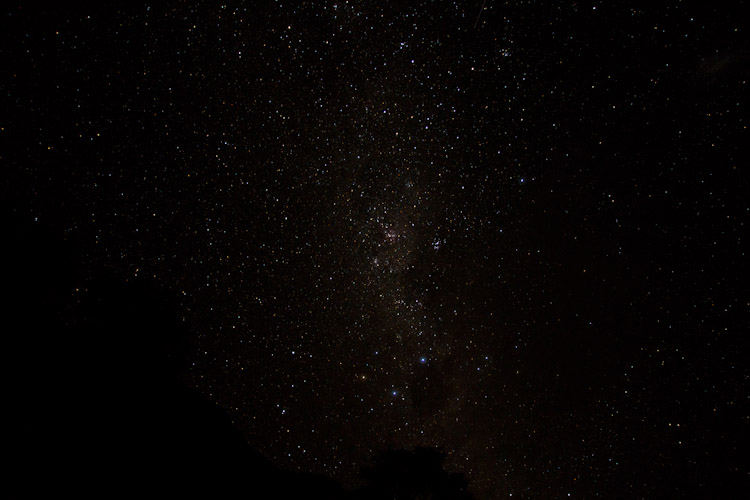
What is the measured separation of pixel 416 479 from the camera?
8977 mm

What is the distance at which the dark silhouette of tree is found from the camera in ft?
29.3

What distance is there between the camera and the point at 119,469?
3588 millimetres

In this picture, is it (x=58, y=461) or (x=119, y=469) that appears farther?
(x=119, y=469)

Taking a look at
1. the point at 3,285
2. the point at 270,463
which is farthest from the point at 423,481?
the point at 3,285

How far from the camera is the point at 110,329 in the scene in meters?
7.18

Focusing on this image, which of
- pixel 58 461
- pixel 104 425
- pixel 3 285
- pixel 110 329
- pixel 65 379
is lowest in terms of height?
pixel 58 461

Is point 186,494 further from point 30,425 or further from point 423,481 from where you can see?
point 423,481

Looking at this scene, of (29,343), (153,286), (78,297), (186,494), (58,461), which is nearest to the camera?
(58,461)

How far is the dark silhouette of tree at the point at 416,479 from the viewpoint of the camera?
8.93m

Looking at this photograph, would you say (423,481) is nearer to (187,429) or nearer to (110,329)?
(187,429)

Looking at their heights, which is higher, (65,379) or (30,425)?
(65,379)

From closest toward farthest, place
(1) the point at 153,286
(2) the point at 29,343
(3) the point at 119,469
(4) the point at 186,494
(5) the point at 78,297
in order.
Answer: (3) the point at 119,469 → (4) the point at 186,494 → (2) the point at 29,343 → (5) the point at 78,297 → (1) the point at 153,286

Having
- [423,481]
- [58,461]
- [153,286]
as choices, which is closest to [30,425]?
[58,461]

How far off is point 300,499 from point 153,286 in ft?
16.9
